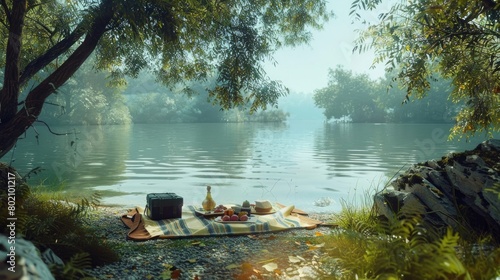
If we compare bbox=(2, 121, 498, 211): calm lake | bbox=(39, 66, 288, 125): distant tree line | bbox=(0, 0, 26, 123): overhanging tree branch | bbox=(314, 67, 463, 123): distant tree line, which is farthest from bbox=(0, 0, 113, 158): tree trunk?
bbox=(314, 67, 463, 123): distant tree line

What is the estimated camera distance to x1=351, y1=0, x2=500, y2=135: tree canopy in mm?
7172

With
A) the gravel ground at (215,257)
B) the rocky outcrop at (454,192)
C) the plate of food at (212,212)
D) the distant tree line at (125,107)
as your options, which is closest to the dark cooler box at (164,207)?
the plate of food at (212,212)

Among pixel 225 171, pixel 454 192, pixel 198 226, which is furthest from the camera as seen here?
pixel 225 171

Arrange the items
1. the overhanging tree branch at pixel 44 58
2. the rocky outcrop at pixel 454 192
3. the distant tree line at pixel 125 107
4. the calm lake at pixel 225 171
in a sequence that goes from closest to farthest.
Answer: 1. the rocky outcrop at pixel 454 192
2. the overhanging tree branch at pixel 44 58
3. the calm lake at pixel 225 171
4. the distant tree line at pixel 125 107

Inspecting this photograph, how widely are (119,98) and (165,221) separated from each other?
57352 millimetres

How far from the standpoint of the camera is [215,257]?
5.95m

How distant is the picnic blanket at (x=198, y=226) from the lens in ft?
24.5

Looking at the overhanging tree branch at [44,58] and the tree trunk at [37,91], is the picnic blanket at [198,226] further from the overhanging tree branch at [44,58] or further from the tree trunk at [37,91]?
the overhanging tree branch at [44,58]

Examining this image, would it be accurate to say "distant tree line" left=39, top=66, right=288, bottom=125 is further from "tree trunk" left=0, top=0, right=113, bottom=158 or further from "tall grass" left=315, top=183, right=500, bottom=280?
"tall grass" left=315, top=183, right=500, bottom=280

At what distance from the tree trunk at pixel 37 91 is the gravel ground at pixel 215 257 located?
222 centimetres

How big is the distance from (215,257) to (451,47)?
5.72m

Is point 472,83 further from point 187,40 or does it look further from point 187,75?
point 187,75

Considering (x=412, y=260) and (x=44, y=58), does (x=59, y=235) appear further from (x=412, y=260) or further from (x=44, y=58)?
(x=44, y=58)

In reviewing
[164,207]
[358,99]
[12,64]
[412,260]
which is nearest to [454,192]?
[412,260]
